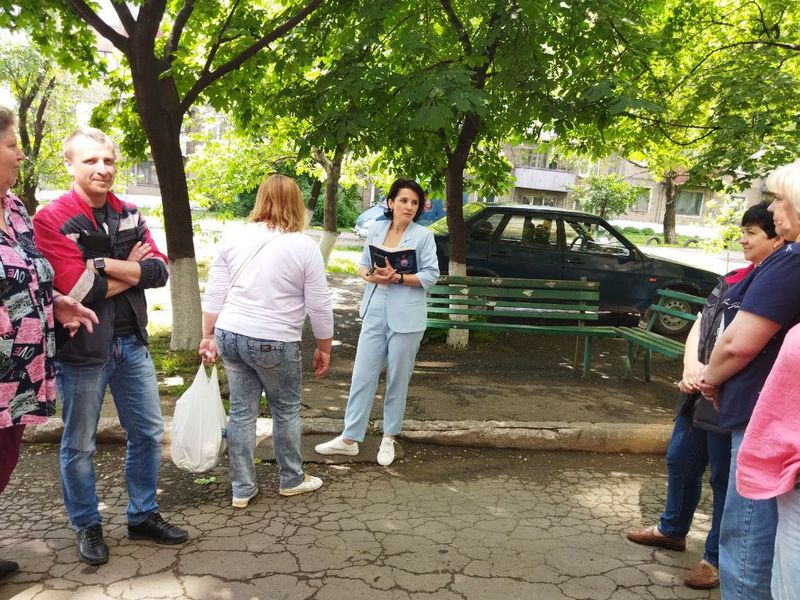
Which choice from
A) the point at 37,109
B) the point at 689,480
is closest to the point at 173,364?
the point at 689,480

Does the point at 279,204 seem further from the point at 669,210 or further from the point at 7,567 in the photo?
the point at 669,210

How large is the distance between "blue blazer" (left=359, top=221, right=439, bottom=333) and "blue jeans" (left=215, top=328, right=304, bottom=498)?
89cm

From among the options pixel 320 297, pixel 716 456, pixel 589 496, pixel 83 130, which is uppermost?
pixel 83 130

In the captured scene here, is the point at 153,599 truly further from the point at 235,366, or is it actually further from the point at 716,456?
the point at 716,456

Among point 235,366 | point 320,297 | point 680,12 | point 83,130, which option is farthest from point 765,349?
point 680,12

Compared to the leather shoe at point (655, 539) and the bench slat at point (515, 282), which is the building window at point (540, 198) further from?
the leather shoe at point (655, 539)

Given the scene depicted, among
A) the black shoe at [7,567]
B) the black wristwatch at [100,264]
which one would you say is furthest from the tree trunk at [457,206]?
the black shoe at [7,567]

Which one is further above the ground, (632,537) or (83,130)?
(83,130)

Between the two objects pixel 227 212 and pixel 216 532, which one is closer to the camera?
pixel 216 532

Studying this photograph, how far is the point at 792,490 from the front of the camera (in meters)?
1.77

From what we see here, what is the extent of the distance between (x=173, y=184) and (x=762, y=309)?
5787 millimetres

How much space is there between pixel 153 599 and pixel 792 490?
2467mm

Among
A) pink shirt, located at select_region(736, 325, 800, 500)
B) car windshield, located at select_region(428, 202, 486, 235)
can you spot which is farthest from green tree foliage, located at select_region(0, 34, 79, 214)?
pink shirt, located at select_region(736, 325, 800, 500)

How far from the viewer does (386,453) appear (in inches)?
177
